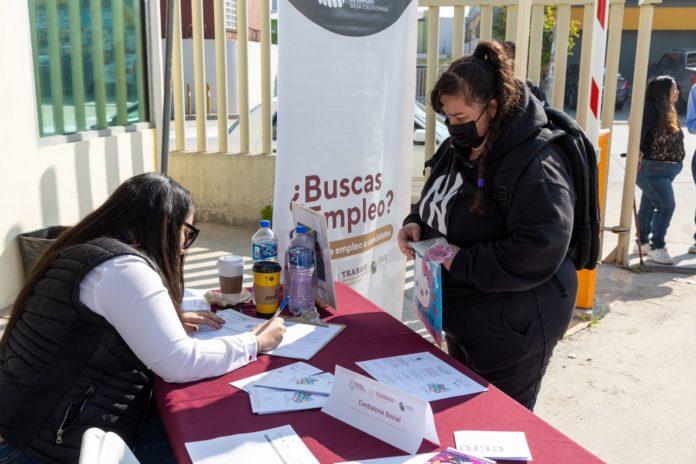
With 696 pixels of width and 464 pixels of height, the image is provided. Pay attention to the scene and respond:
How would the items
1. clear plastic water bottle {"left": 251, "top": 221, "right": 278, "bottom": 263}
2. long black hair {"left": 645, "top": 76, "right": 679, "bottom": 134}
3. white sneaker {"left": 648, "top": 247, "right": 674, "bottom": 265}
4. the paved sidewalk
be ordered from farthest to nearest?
1. white sneaker {"left": 648, "top": 247, "right": 674, "bottom": 265}
2. long black hair {"left": 645, "top": 76, "right": 679, "bottom": 134}
3. the paved sidewalk
4. clear plastic water bottle {"left": 251, "top": 221, "right": 278, "bottom": 263}

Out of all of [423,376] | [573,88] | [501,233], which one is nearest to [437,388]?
[423,376]

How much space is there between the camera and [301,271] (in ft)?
8.13

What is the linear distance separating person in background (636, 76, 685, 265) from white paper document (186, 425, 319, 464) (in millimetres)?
5197

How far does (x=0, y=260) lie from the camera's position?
4.33 m

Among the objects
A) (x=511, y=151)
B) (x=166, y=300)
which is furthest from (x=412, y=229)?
(x=166, y=300)

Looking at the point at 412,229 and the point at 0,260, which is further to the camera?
the point at 0,260

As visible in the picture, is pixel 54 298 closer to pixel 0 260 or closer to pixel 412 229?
pixel 412 229

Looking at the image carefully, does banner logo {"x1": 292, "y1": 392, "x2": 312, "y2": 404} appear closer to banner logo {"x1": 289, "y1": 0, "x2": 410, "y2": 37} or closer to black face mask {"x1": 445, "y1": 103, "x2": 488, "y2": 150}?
black face mask {"x1": 445, "y1": 103, "x2": 488, "y2": 150}

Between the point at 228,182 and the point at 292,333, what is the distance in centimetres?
464

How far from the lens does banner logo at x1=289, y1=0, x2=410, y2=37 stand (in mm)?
3023

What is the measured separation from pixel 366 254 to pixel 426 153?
1634 millimetres

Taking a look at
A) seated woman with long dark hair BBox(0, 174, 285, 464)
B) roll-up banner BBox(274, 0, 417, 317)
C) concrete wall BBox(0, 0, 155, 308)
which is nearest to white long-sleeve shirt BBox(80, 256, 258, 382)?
seated woman with long dark hair BBox(0, 174, 285, 464)

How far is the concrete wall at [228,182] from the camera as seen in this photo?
6.58 m

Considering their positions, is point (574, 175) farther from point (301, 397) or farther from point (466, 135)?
point (301, 397)
